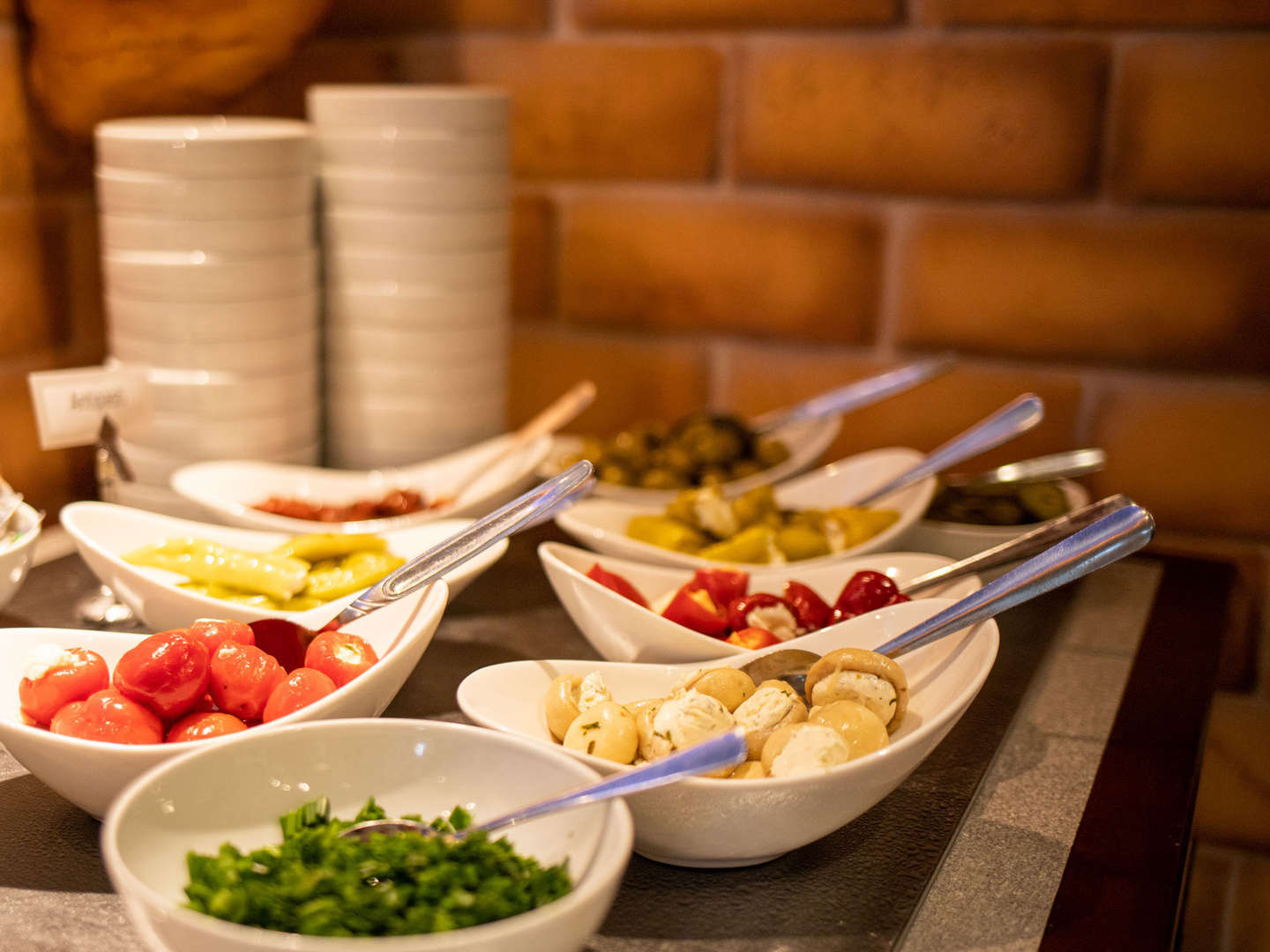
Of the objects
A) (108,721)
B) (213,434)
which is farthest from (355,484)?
(108,721)

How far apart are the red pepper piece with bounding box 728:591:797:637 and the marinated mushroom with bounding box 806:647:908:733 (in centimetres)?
15

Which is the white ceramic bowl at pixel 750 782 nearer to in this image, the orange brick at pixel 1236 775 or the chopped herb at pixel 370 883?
the chopped herb at pixel 370 883

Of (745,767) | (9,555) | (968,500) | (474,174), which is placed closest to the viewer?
(745,767)

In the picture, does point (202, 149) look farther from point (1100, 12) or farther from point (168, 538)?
point (1100, 12)

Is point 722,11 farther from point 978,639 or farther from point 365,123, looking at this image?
point 978,639

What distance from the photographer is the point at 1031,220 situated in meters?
1.29

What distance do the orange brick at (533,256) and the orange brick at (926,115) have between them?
0.85 feet

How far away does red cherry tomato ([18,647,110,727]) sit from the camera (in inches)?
25.2

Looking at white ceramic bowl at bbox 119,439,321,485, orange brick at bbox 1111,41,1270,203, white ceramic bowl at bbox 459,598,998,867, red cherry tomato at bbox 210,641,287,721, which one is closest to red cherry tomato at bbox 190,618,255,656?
red cherry tomato at bbox 210,641,287,721

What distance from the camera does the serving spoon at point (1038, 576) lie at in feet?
2.30

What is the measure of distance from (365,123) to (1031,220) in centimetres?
67

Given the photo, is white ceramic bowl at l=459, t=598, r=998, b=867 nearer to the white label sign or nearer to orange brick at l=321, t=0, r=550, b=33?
the white label sign

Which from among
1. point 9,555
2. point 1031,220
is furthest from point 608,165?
point 9,555

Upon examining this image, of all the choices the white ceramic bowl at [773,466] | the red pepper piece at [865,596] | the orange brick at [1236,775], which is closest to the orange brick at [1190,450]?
the orange brick at [1236,775]
